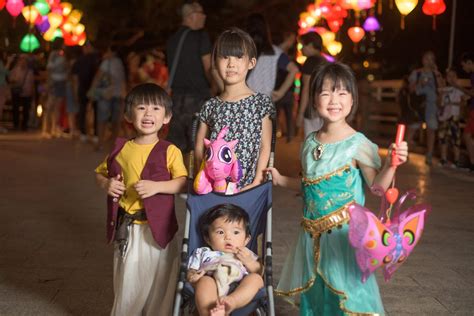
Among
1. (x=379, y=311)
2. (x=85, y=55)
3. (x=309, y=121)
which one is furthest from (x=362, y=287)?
(x=85, y=55)

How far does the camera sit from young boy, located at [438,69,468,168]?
511 inches

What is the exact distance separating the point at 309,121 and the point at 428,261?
265 centimetres

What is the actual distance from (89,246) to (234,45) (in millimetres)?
2724

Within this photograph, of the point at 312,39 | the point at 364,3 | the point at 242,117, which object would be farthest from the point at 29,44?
the point at 242,117

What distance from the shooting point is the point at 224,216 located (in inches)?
164

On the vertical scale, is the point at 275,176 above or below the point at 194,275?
above

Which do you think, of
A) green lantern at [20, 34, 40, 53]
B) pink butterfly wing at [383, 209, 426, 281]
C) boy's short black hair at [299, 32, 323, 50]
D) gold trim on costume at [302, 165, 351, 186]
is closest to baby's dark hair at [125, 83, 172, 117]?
gold trim on costume at [302, 165, 351, 186]

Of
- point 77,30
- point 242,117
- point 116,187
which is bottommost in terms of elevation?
point 116,187

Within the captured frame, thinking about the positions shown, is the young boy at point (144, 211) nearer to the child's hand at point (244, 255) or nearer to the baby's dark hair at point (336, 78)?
the child's hand at point (244, 255)

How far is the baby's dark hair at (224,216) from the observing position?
418cm

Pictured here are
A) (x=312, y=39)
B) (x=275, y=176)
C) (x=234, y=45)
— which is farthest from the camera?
(x=312, y=39)

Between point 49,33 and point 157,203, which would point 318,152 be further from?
point 49,33

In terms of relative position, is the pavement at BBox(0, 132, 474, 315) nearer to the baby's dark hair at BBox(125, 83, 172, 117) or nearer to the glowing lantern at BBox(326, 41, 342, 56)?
the baby's dark hair at BBox(125, 83, 172, 117)

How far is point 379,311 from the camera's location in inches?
158
